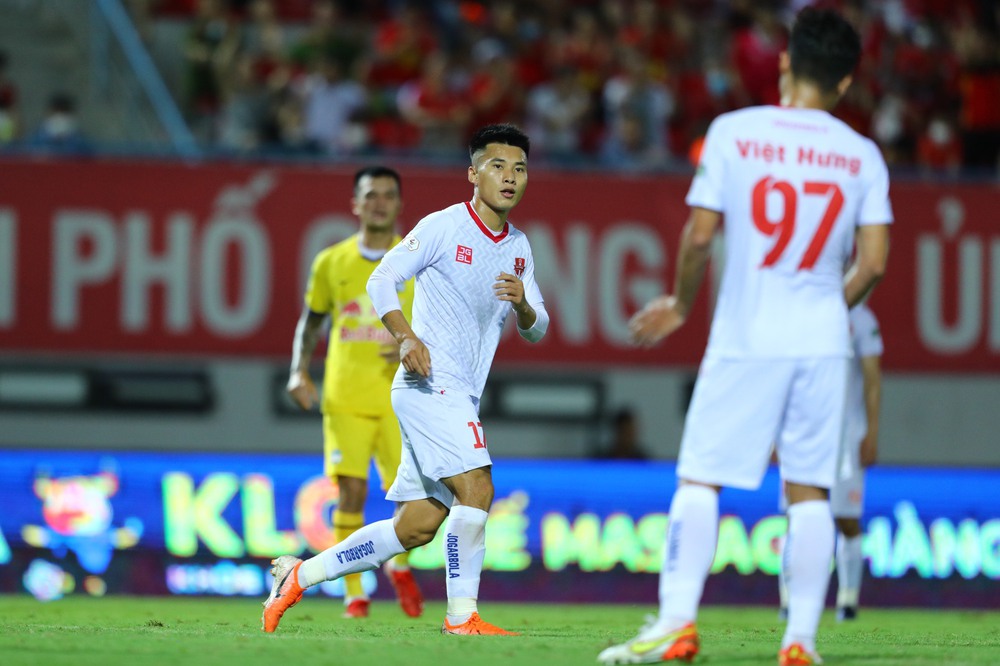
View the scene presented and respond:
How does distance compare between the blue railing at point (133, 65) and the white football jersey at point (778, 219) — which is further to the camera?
the blue railing at point (133, 65)

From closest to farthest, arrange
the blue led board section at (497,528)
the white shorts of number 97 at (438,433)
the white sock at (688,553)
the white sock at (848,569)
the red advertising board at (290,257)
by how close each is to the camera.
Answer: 1. the white sock at (688,553)
2. the white shorts of number 97 at (438,433)
3. the white sock at (848,569)
4. the blue led board section at (497,528)
5. the red advertising board at (290,257)

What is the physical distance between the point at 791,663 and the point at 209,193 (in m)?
9.34

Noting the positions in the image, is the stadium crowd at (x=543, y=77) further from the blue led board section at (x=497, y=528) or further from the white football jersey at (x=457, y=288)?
the white football jersey at (x=457, y=288)

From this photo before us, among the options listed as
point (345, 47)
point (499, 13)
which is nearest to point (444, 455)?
point (345, 47)

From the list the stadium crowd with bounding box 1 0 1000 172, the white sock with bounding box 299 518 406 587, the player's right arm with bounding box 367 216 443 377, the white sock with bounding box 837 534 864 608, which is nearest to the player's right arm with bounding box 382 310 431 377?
the player's right arm with bounding box 367 216 443 377

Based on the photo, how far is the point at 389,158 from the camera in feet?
43.5

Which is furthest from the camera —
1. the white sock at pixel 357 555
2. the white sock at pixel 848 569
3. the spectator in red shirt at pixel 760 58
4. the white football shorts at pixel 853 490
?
the spectator in red shirt at pixel 760 58

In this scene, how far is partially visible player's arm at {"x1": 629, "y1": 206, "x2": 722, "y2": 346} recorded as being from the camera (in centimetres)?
486

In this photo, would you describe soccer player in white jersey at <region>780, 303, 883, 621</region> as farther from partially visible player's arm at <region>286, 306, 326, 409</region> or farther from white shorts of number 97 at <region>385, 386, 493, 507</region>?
white shorts of number 97 at <region>385, 386, 493, 507</region>

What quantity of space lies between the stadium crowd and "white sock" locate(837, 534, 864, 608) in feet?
16.7

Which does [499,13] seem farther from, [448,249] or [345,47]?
[448,249]

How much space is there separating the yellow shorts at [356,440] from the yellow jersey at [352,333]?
57 mm

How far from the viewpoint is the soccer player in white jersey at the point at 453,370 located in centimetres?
612

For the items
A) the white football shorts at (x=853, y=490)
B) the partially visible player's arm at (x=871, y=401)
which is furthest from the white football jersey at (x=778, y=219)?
the white football shorts at (x=853, y=490)
